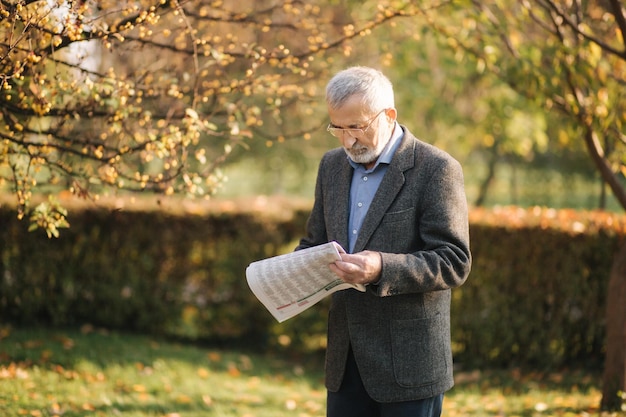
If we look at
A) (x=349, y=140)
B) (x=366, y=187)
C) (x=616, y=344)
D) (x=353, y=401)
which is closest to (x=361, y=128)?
(x=349, y=140)

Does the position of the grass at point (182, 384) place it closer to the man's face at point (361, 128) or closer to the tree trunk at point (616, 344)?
the tree trunk at point (616, 344)

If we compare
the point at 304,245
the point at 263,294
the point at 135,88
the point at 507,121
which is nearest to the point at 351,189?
the point at 304,245

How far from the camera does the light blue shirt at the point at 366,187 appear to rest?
9.51 ft

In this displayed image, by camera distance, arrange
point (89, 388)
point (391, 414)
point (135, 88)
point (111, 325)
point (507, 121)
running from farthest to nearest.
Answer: point (507, 121) < point (111, 325) < point (89, 388) < point (135, 88) < point (391, 414)

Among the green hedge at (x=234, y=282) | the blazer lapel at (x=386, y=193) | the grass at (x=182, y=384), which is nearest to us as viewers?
the blazer lapel at (x=386, y=193)

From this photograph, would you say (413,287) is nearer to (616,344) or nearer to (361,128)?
(361,128)

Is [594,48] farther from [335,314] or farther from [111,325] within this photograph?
[111,325]

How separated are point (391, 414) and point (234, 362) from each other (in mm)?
4068

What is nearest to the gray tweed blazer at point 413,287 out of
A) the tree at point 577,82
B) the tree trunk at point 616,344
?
the tree at point 577,82

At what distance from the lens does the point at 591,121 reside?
195 inches

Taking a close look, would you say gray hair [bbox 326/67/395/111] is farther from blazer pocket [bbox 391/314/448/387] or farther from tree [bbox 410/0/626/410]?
tree [bbox 410/0/626/410]

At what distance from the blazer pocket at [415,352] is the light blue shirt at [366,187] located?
39cm

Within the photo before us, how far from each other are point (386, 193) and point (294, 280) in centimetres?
Result: 50

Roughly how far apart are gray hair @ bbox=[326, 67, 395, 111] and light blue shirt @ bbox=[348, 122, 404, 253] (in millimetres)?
186
